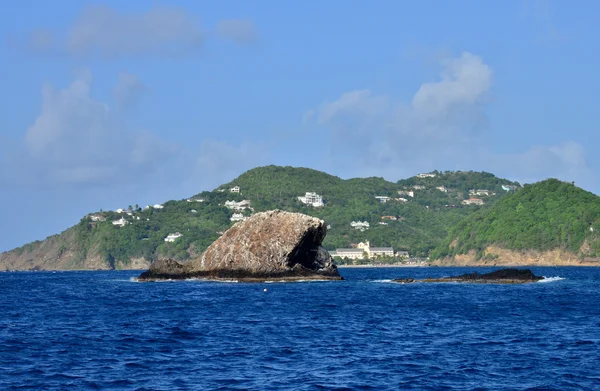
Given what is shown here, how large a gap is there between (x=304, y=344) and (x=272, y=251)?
67344 millimetres

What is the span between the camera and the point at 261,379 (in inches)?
1340

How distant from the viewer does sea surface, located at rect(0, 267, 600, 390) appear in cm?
3388

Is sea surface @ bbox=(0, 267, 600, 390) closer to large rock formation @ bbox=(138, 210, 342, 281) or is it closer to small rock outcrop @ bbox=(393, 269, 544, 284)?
small rock outcrop @ bbox=(393, 269, 544, 284)

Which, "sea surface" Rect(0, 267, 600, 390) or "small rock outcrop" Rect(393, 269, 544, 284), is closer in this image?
"sea surface" Rect(0, 267, 600, 390)

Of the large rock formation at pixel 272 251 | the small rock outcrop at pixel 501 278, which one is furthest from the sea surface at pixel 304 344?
the large rock formation at pixel 272 251

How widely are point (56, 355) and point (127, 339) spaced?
602 centimetres

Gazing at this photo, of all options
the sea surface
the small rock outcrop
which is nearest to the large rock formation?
the small rock outcrop

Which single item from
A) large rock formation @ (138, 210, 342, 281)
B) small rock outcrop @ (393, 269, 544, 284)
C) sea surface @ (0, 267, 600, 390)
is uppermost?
large rock formation @ (138, 210, 342, 281)

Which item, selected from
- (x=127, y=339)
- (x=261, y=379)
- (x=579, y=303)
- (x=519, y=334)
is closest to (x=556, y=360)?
(x=519, y=334)

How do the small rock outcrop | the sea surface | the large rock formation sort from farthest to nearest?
the large rock formation < the small rock outcrop < the sea surface

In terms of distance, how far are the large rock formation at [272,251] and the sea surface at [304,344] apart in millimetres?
34601

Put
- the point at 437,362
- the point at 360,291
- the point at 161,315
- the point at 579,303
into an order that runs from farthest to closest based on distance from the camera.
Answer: the point at 360,291
the point at 579,303
the point at 161,315
the point at 437,362

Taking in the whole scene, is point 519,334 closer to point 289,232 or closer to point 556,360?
point 556,360

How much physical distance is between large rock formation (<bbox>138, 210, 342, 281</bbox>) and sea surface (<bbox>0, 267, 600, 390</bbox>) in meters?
34.6
